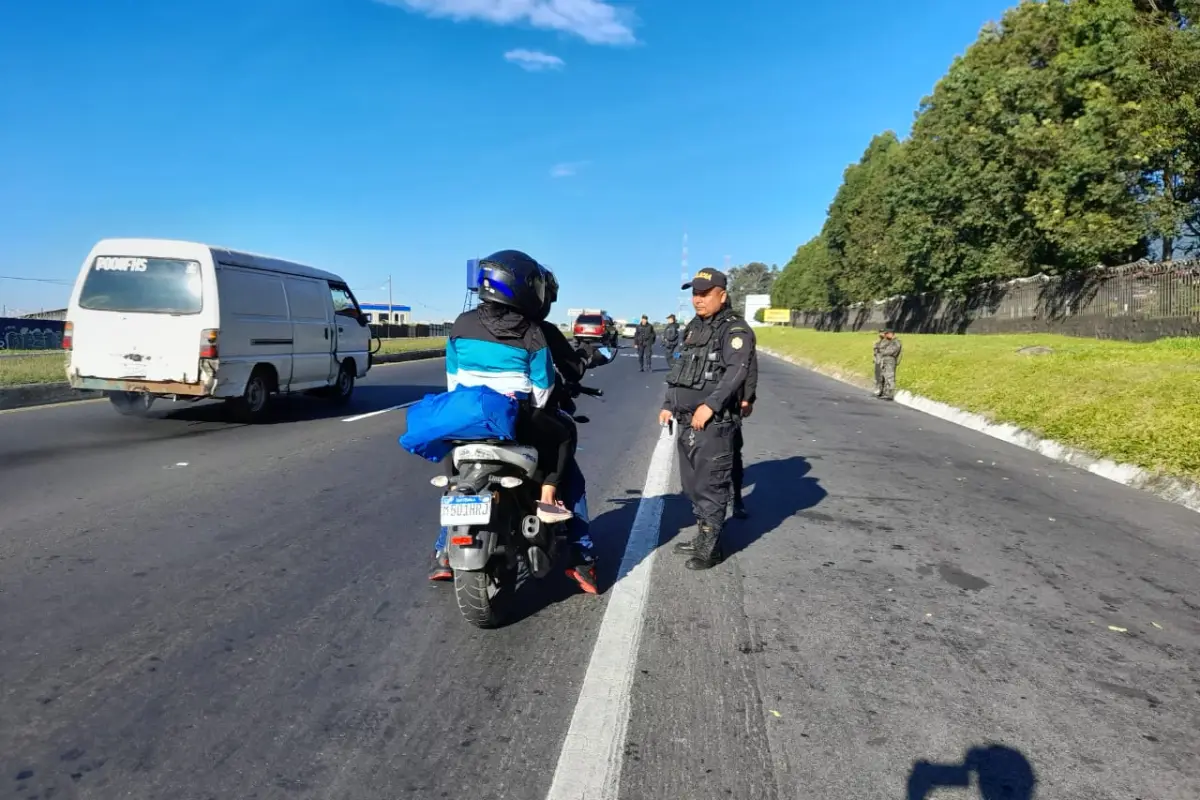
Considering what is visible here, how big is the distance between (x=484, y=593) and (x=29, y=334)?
88.6ft

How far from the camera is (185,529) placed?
577cm

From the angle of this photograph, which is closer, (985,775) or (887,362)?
(985,775)

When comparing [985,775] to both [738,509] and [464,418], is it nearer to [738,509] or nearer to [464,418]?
[464,418]

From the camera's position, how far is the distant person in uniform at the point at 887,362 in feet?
62.5

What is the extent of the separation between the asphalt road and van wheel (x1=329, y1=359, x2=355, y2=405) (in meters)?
6.98

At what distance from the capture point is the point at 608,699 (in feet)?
11.0

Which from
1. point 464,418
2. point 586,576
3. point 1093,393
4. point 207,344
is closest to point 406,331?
point 207,344

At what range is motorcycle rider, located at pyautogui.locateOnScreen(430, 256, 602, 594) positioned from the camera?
165 inches

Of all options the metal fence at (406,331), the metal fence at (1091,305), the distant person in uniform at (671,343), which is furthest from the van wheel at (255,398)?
the metal fence at (406,331)

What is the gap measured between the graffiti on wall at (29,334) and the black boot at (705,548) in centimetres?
2607

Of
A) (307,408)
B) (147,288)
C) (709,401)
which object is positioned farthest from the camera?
(307,408)

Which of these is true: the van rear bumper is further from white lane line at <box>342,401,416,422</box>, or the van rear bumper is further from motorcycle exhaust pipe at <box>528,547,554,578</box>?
motorcycle exhaust pipe at <box>528,547,554,578</box>

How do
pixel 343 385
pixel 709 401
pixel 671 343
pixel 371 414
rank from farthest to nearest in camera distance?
1. pixel 343 385
2. pixel 371 414
3. pixel 671 343
4. pixel 709 401

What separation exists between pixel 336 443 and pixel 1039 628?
304 inches
